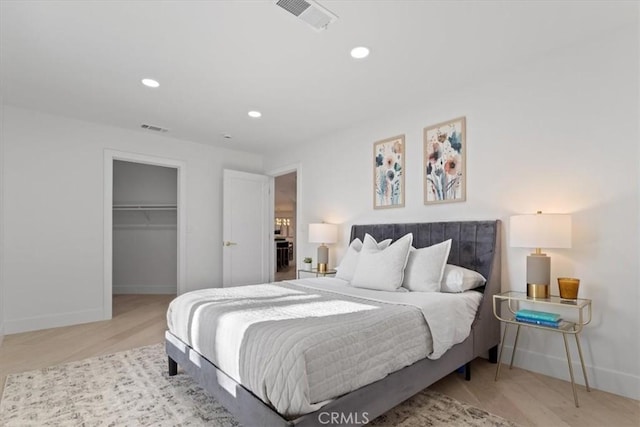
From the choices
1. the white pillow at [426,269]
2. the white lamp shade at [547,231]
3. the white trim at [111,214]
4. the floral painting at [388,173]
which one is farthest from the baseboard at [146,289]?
the white lamp shade at [547,231]

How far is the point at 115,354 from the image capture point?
308 cm

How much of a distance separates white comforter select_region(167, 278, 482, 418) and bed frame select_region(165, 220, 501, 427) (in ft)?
0.16

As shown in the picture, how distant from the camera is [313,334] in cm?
158

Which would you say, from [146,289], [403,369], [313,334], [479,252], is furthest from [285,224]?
[313,334]

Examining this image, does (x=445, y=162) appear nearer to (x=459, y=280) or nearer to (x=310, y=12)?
(x=459, y=280)

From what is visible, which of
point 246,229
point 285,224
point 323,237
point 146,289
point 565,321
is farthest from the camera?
point 285,224

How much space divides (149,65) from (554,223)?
3413 millimetres

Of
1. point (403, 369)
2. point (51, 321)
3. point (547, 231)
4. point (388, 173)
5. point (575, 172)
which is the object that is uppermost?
point (388, 173)

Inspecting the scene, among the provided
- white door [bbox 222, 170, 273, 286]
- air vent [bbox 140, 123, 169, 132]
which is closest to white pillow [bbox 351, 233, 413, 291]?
white door [bbox 222, 170, 273, 286]

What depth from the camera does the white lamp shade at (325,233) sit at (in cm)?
442

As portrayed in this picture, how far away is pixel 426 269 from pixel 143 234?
5.58m

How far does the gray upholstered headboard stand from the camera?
2908mm

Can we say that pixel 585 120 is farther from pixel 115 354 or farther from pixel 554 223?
pixel 115 354

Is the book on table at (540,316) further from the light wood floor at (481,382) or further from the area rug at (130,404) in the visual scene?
the area rug at (130,404)
